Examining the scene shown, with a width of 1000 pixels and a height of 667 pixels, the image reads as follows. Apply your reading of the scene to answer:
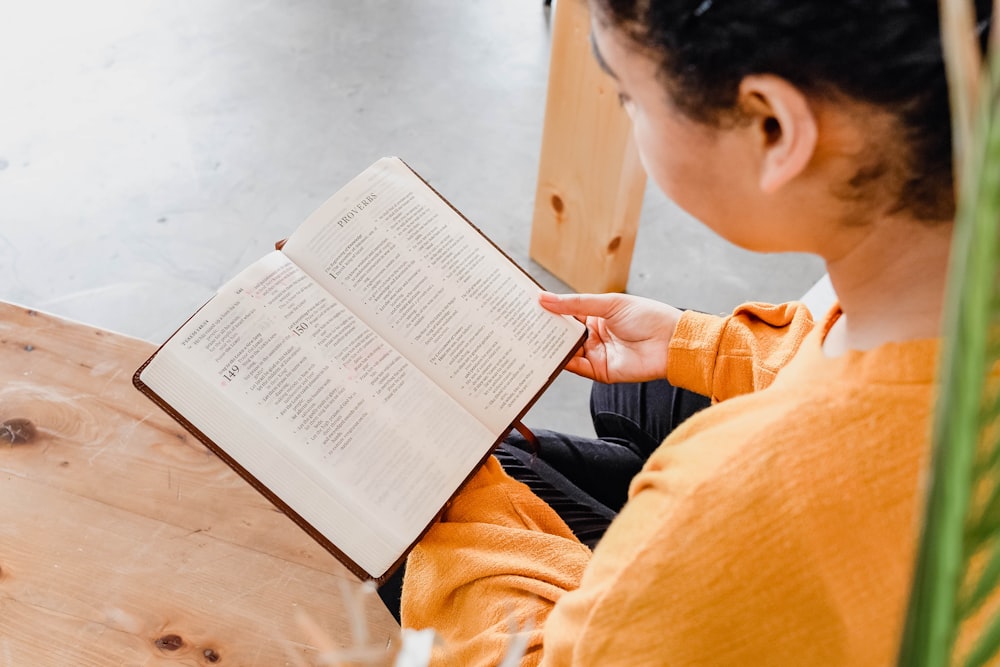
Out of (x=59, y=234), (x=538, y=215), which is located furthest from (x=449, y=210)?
(x=59, y=234)

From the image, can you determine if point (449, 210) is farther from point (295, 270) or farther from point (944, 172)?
point (944, 172)

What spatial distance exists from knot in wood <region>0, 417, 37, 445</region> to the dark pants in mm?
478

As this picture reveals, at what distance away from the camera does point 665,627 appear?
0.47m

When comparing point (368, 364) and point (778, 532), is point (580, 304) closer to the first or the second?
point (368, 364)

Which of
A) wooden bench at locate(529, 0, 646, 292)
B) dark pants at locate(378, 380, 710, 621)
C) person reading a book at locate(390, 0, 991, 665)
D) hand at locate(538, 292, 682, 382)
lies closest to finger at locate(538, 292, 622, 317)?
hand at locate(538, 292, 682, 382)

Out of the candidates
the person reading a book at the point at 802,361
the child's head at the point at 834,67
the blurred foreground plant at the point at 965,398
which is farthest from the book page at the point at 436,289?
the blurred foreground plant at the point at 965,398

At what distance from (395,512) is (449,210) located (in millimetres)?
350

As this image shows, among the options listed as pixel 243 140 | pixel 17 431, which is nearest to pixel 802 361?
pixel 17 431

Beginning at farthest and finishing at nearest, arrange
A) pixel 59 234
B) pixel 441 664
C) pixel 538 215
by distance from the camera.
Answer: pixel 59 234 → pixel 538 215 → pixel 441 664

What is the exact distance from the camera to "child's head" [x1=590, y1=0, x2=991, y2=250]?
38cm

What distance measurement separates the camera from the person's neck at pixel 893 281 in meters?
0.47

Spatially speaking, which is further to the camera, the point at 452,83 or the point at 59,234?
the point at 452,83

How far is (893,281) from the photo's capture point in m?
0.50

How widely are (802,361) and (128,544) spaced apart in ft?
2.00
